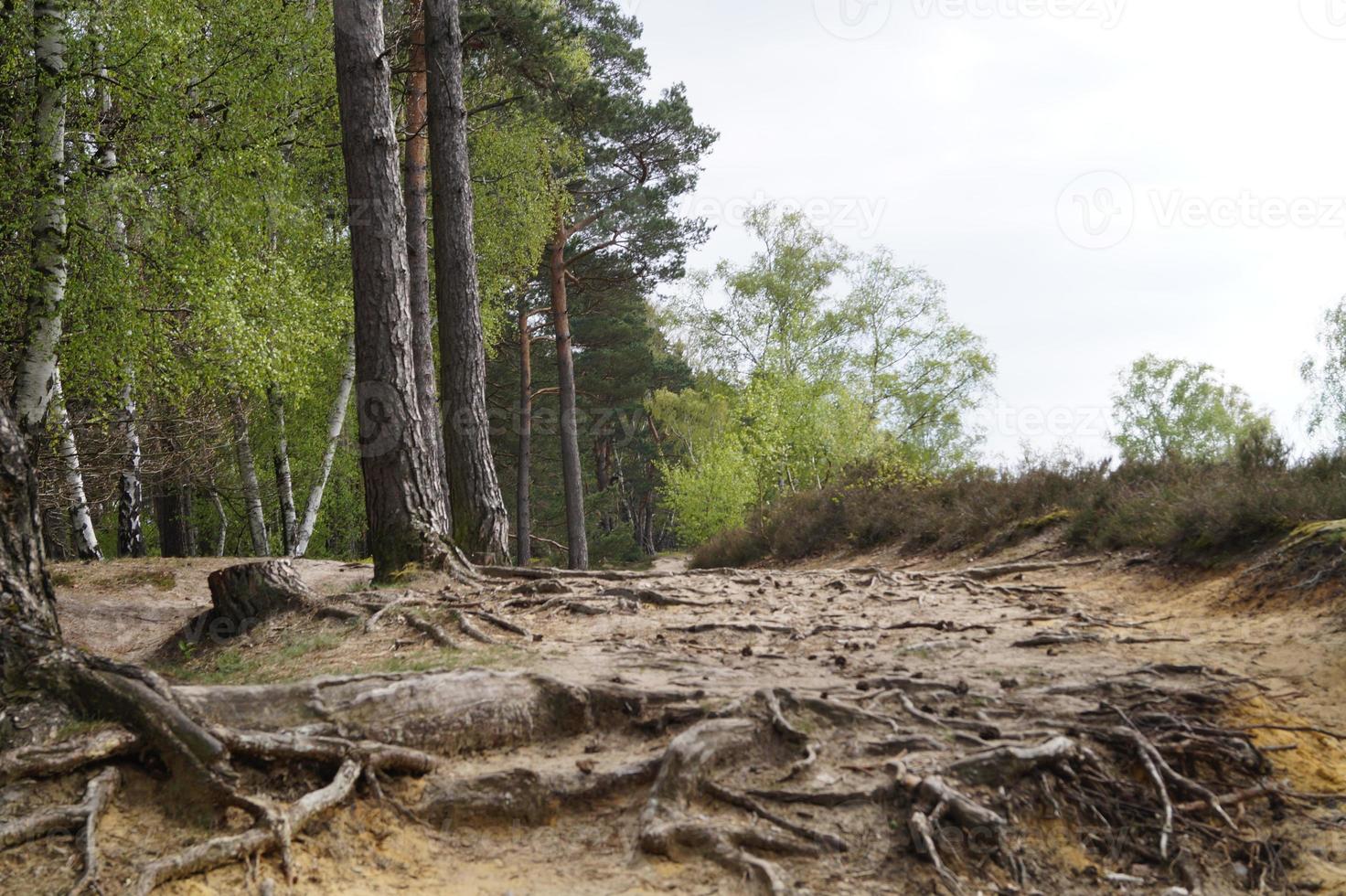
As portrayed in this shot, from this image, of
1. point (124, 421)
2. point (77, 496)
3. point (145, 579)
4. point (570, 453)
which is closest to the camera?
point (145, 579)

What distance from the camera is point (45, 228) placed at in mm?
10492

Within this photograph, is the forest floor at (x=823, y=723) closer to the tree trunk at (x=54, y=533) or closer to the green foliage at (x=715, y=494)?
the tree trunk at (x=54, y=533)

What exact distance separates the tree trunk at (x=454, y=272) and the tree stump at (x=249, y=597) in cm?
266

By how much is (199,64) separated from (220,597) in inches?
367

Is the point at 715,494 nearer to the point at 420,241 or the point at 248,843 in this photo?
the point at 420,241

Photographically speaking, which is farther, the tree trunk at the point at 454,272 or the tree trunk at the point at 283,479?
the tree trunk at the point at 283,479

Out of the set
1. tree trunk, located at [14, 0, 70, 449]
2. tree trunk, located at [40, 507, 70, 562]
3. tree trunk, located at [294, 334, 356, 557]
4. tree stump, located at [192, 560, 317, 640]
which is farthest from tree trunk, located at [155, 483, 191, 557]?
tree stump, located at [192, 560, 317, 640]

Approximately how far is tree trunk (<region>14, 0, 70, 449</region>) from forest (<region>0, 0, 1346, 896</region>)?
0.19ft

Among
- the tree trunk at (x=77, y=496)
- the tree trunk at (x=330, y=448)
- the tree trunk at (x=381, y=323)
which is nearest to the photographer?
the tree trunk at (x=381, y=323)

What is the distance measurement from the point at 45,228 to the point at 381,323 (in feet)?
15.9

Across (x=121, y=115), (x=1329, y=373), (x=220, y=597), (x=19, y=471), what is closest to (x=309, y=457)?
(x=121, y=115)

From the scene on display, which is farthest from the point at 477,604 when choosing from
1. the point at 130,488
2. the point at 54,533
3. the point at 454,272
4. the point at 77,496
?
the point at 54,533

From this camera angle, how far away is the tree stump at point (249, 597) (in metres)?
7.71

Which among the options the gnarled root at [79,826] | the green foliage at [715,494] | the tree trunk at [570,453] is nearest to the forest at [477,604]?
the gnarled root at [79,826]
